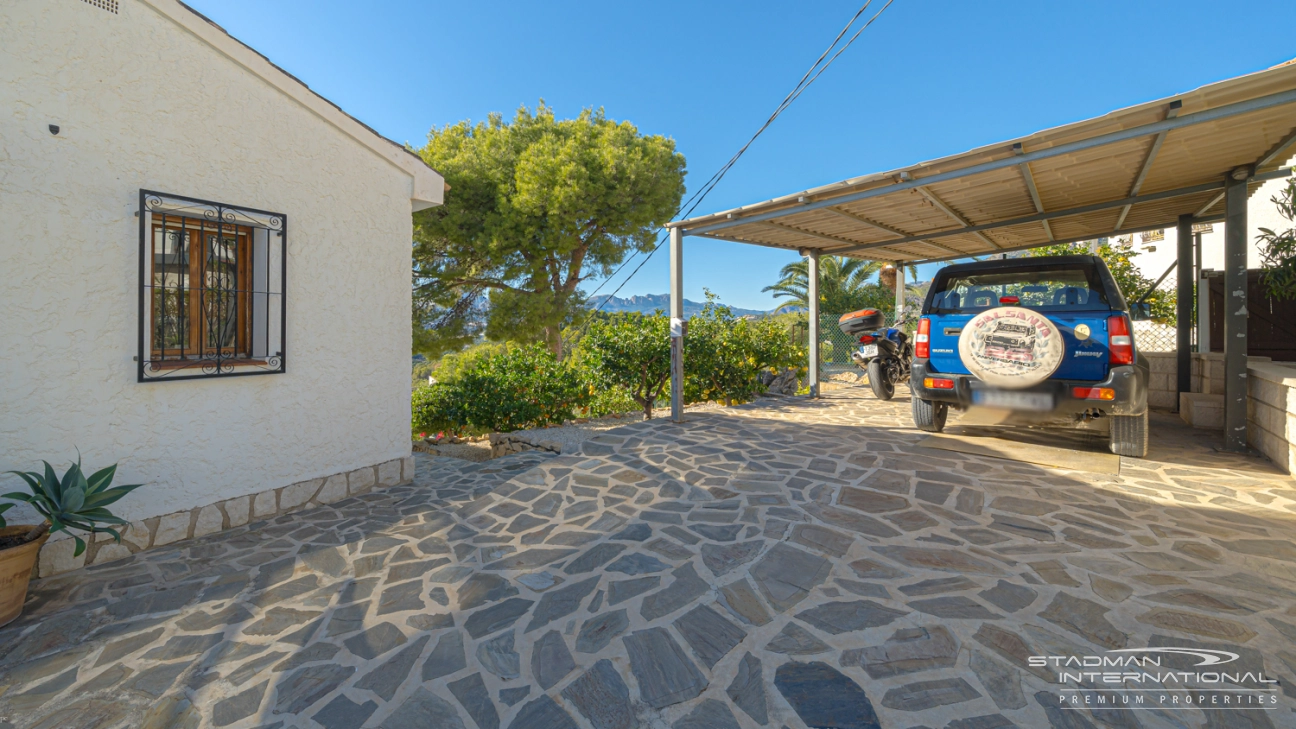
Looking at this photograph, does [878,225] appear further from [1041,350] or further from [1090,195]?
[1041,350]

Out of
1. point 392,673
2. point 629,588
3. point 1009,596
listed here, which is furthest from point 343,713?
point 1009,596

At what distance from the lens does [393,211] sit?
192 inches

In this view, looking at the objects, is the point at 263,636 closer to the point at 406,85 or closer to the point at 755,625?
the point at 755,625

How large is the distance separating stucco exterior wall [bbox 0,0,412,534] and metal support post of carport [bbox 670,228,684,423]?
352 centimetres

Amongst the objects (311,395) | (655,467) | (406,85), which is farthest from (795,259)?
(311,395)

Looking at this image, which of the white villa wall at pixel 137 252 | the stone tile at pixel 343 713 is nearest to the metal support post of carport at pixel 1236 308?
the stone tile at pixel 343 713

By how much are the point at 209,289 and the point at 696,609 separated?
411cm

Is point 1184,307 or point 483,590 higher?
point 1184,307

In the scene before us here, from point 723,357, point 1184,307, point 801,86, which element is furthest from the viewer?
point 801,86

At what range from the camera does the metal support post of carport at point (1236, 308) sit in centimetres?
477

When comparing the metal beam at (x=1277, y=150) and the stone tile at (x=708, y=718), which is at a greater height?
the metal beam at (x=1277, y=150)

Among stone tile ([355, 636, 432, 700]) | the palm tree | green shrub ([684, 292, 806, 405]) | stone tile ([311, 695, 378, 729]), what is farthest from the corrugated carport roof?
the palm tree

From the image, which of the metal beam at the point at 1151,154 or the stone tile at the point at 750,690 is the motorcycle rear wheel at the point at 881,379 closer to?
the metal beam at the point at 1151,154

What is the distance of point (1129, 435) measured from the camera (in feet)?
15.9
